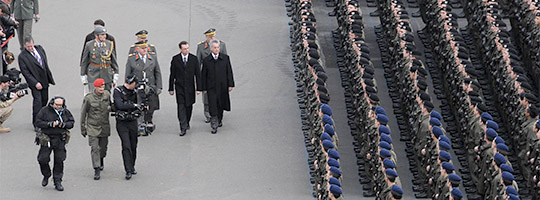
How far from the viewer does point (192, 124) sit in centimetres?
2027

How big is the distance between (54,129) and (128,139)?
3.39ft

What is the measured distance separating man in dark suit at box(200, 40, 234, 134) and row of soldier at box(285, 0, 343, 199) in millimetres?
1112

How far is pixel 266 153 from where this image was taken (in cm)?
1928

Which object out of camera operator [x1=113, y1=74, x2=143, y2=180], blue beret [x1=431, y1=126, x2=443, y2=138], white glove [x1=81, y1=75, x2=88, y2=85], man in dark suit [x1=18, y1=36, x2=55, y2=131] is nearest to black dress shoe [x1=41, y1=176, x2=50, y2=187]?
camera operator [x1=113, y1=74, x2=143, y2=180]

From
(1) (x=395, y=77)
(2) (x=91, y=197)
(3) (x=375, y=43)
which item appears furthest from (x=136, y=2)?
(2) (x=91, y=197)

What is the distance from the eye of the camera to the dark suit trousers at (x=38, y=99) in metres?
19.7

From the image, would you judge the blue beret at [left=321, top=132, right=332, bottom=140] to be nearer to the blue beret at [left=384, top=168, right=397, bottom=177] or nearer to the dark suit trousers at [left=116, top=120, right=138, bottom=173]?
the blue beret at [left=384, top=168, right=397, bottom=177]

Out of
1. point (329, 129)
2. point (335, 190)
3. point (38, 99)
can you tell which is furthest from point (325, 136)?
point (38, 99)

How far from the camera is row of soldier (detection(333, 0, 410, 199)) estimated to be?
16.9 metres

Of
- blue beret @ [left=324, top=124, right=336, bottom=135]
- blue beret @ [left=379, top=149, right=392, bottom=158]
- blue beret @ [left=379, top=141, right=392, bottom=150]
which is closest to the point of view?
blue beret @ [left=379, top=149, right=392, bottom=158]

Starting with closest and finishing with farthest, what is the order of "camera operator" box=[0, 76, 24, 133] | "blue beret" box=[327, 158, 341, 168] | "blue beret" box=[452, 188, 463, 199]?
"blue beret" box=[452, 188, 463, 199], "blue beret" box=[327, 158, 341, 168], "camera operator" box=[0, 76, 24, 133]

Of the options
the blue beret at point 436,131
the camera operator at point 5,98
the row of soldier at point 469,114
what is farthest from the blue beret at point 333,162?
the camera operator at point 5,98

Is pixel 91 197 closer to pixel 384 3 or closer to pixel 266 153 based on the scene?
pixel 266 153

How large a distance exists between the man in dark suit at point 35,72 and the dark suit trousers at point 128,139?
212cm
